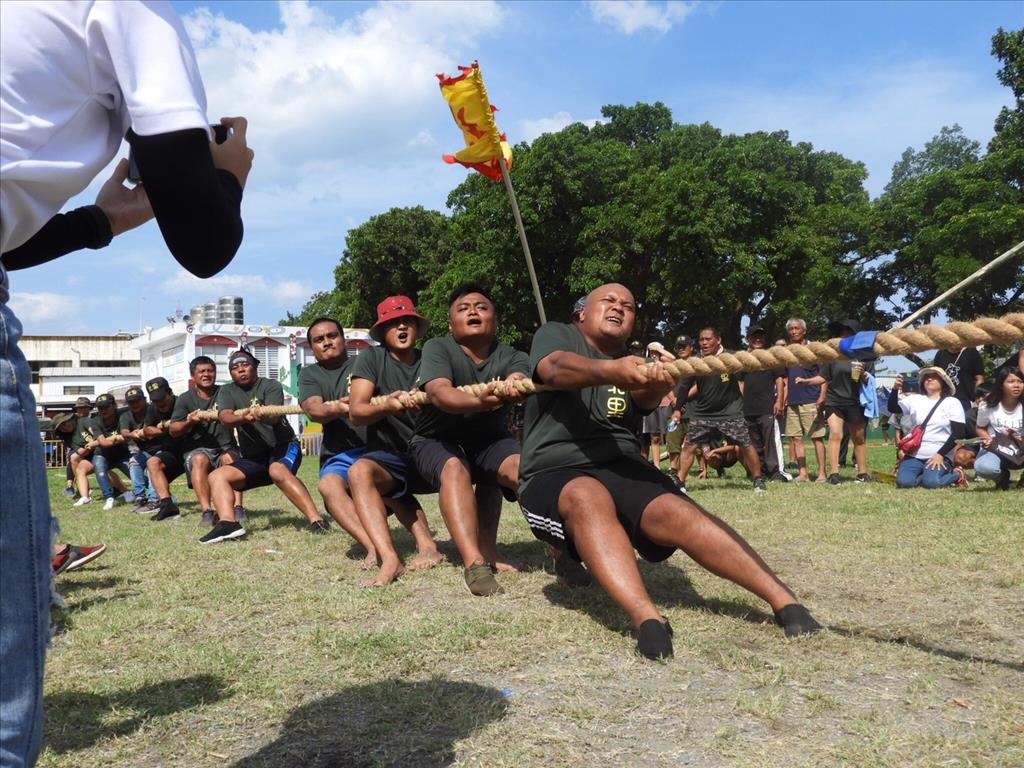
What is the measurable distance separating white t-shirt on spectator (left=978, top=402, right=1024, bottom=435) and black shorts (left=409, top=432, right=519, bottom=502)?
5786mm

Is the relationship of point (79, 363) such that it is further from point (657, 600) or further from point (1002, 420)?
point (657, 600)

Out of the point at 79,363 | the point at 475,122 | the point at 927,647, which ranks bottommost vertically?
the point at 927,647

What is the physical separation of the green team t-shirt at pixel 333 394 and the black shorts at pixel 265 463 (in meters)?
1.08

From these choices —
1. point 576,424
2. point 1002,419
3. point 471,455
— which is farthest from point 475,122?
point 576,424

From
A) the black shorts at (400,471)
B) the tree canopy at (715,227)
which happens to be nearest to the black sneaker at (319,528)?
the black shorts at (400,471)

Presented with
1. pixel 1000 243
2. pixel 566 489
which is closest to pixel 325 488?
pixel 566 489

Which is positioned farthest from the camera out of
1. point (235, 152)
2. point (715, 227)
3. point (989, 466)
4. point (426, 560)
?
point (715, 227)

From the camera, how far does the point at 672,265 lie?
2605 cm

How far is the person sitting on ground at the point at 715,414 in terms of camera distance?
9734 mm

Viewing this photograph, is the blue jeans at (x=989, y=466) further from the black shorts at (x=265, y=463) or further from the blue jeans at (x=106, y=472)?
the blue jeans at (x=106, y=472)

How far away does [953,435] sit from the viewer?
9500 mm

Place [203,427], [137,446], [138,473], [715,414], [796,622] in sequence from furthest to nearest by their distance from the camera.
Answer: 1. [137,446]
2. [138,473]
3. [715,414]
4. [203,427]
5. [796,622]

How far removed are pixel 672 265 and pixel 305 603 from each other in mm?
22715

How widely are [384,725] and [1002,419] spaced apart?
26.4 ft
